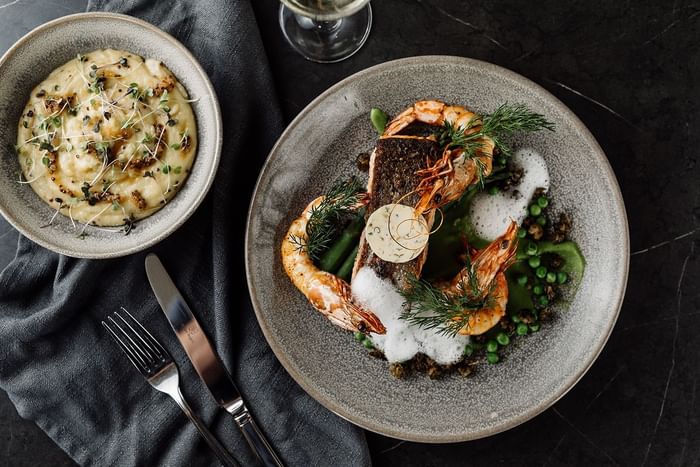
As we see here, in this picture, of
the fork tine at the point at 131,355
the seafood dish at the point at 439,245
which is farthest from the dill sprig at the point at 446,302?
the fork tine at the point at 131,355

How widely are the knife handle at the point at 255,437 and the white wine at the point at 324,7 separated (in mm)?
1667

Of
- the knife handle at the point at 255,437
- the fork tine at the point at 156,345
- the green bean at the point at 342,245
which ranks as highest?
the green bean at the point at 342,245

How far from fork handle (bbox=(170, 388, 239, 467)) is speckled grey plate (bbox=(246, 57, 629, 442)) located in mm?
Answer: 475

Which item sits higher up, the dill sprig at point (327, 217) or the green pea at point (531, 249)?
the dill sprig at point (327, 217)

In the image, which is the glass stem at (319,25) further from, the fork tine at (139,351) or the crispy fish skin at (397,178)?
the fork tine at (139,351)

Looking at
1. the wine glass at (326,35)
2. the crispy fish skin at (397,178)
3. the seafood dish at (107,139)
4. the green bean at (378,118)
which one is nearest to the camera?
the seafood dish at (107,139)

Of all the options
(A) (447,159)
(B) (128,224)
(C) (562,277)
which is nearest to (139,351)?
(B) (128,224)

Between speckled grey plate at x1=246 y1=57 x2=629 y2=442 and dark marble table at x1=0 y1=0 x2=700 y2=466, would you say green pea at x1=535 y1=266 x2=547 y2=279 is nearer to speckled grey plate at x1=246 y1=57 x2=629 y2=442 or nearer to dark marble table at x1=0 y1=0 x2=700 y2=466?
speckled grey plate at x1=246 y1=57 x2=629 y2=442

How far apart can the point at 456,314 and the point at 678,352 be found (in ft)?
3.68

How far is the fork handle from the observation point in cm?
267

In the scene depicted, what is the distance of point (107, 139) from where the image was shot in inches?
93.8

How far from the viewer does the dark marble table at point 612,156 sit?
8.96 feet

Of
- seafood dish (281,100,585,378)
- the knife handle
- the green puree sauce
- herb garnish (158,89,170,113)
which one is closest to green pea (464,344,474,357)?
seafood dish (281,100,585,378)

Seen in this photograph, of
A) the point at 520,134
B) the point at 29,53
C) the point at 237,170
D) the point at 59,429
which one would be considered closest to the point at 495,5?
the point at 520,134
